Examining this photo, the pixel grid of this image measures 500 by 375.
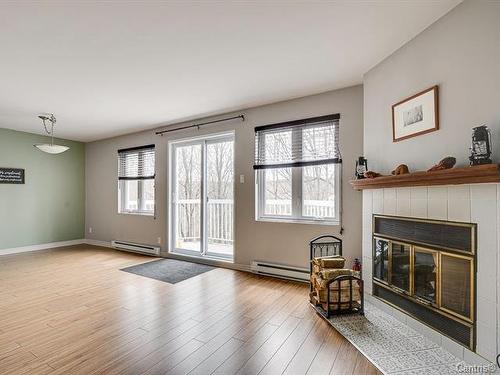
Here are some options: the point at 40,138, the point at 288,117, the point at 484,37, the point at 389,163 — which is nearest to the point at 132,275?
the point at 288,117

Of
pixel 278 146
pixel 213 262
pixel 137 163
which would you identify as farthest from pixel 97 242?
pixel 278 146

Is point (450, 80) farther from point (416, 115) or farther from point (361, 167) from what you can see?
point (361, 167)

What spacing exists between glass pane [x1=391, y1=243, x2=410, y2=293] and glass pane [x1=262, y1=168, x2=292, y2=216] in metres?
1.60

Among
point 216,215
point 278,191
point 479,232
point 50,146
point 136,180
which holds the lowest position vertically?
point 216,215

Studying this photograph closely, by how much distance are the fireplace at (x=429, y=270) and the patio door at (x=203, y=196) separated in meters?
2.48

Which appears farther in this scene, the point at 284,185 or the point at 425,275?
the point at 284,185

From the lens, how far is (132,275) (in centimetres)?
402

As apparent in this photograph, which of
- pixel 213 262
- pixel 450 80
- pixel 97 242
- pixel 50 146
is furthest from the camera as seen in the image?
pixel 97 242

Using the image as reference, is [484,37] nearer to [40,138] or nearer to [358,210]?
[358,210]

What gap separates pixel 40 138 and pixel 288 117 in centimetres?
553

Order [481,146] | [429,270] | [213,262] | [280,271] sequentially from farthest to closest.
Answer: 1. [213,262]
2. [280,271]
3. [429,270]
4. [481,146]

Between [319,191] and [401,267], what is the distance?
144cm

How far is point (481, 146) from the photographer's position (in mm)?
1733

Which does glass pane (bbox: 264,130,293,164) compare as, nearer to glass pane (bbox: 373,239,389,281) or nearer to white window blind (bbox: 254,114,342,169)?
white window blind (bbox: 254,114,342,169)
